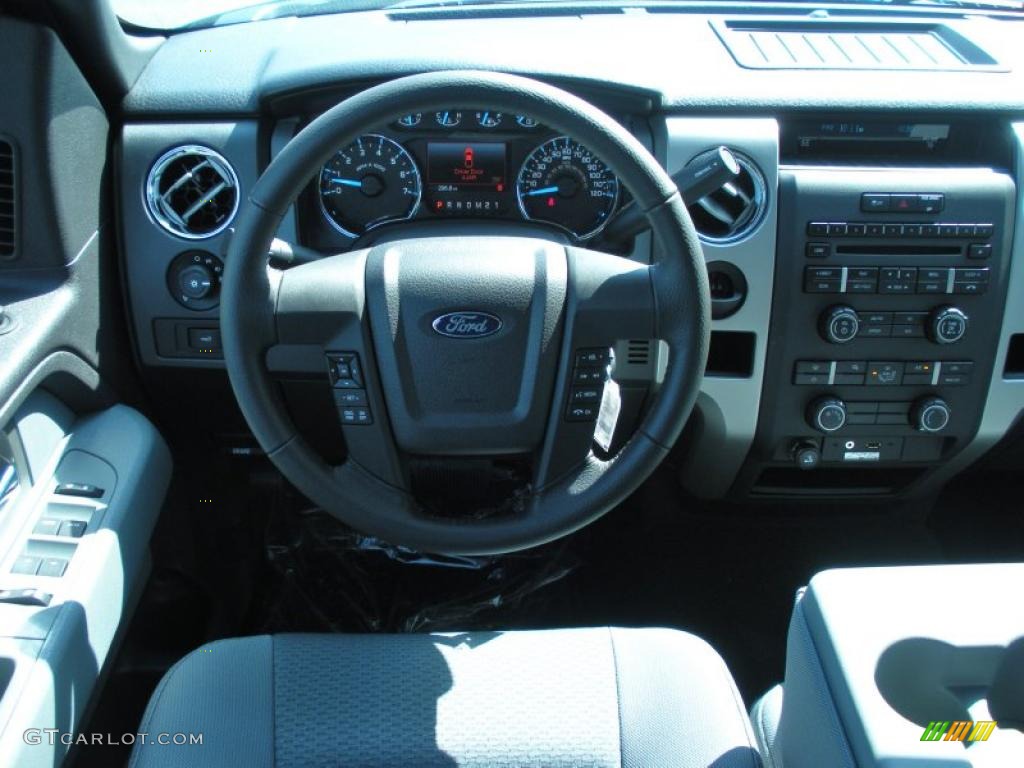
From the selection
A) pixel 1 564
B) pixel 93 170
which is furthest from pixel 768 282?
pixel 1 564

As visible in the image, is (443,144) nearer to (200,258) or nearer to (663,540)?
(200,258)

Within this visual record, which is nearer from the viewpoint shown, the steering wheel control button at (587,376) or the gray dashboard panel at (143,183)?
the steering wheel control button at (587,376)

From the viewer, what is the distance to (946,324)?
72.3 inches

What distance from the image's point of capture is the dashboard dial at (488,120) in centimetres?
178

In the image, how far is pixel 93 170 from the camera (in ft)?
5.87

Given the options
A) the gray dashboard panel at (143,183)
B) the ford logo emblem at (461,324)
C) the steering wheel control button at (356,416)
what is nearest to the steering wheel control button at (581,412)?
the ford logo emblem at (461,324)

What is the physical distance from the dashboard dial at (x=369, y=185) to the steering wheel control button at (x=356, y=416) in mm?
460

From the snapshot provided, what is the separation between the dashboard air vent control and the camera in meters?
1.66

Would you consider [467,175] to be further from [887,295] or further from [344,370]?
[887,295]

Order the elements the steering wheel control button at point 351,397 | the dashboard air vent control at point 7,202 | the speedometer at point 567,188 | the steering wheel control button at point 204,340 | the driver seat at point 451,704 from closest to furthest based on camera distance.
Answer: the driver seat at point 451,704, the steering wheel control button at point 351,397, the dashboard air vent control at point 7,202, the speedometer at point 567,188, the steering wheel control button at point 204,340

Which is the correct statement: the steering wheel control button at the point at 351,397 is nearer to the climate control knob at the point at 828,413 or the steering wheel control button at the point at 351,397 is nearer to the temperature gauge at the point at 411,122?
the temperature gauge at the point at 411,122

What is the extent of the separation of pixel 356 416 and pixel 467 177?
22.2 inches

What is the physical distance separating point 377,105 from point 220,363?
2.68ft

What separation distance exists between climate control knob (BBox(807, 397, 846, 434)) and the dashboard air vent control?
1485 mm
